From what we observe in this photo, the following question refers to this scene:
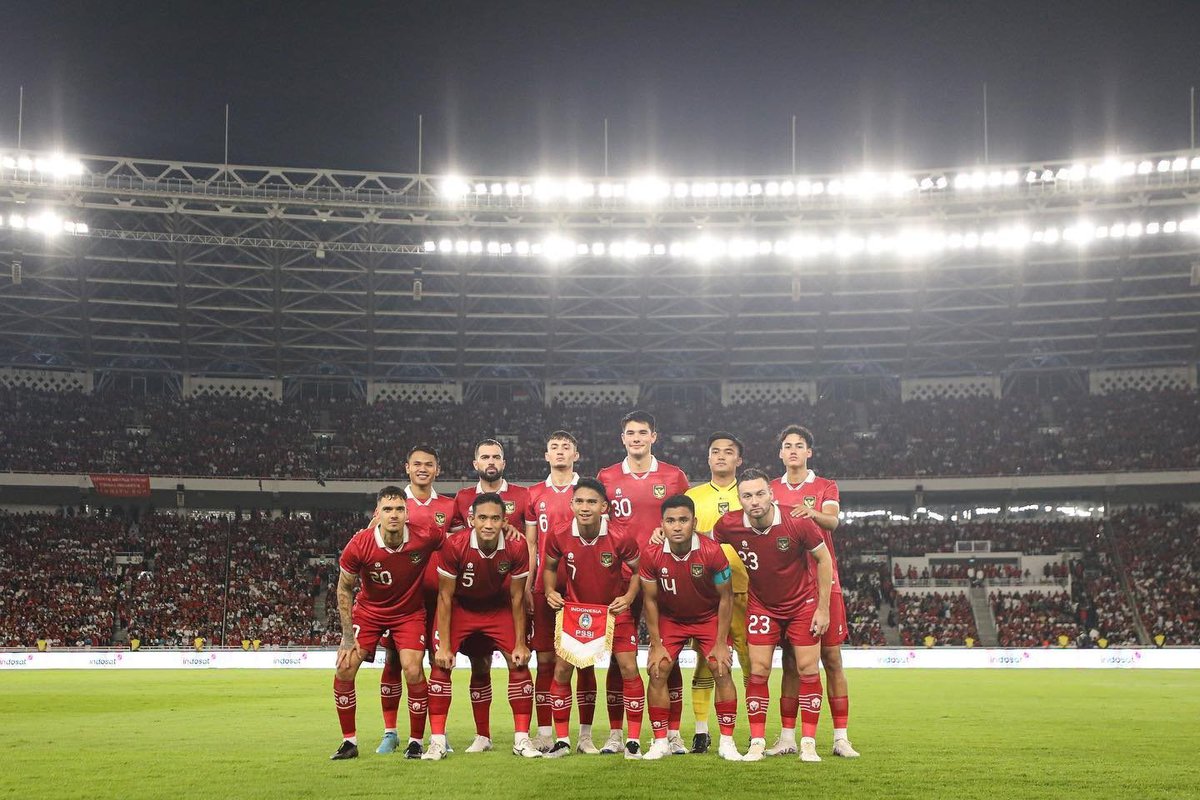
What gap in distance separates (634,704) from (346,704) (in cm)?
275

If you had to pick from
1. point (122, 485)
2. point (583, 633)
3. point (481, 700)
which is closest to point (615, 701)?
point (583, 633)

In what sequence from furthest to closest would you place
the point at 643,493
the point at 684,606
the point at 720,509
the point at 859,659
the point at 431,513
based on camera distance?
the point at 859,659, the point at 720,509, the point at 643,493, the point at 431,513, the point at 684,606

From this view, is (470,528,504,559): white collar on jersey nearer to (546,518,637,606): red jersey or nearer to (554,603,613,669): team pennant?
(546,518,637,606): red jersey

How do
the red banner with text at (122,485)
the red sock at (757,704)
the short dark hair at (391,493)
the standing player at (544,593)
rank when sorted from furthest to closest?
the red banner with text at (122,485) → the standing player at (544,593) → the short dark hair at (391,493) → the red sock at (757,704)

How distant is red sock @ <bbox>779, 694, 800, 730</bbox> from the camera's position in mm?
11195

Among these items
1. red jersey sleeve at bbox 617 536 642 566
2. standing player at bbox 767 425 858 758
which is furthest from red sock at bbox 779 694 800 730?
red jersey sleeve at bbox 617 536 642 566

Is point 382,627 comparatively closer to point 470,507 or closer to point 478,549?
point 478,549

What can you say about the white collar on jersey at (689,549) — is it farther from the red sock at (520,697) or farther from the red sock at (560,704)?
the red sock at (520,697)

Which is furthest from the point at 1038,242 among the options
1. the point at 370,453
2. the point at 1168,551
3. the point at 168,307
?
the point at 168,307

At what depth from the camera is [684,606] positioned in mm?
11016

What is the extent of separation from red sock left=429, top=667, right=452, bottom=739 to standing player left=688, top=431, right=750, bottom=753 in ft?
8.18

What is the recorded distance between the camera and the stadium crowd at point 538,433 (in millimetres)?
49750

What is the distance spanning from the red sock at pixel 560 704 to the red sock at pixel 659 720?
91 centimetres

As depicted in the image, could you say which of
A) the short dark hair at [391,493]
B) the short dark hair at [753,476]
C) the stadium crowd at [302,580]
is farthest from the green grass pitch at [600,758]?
the stadium crowd at [302,580]
